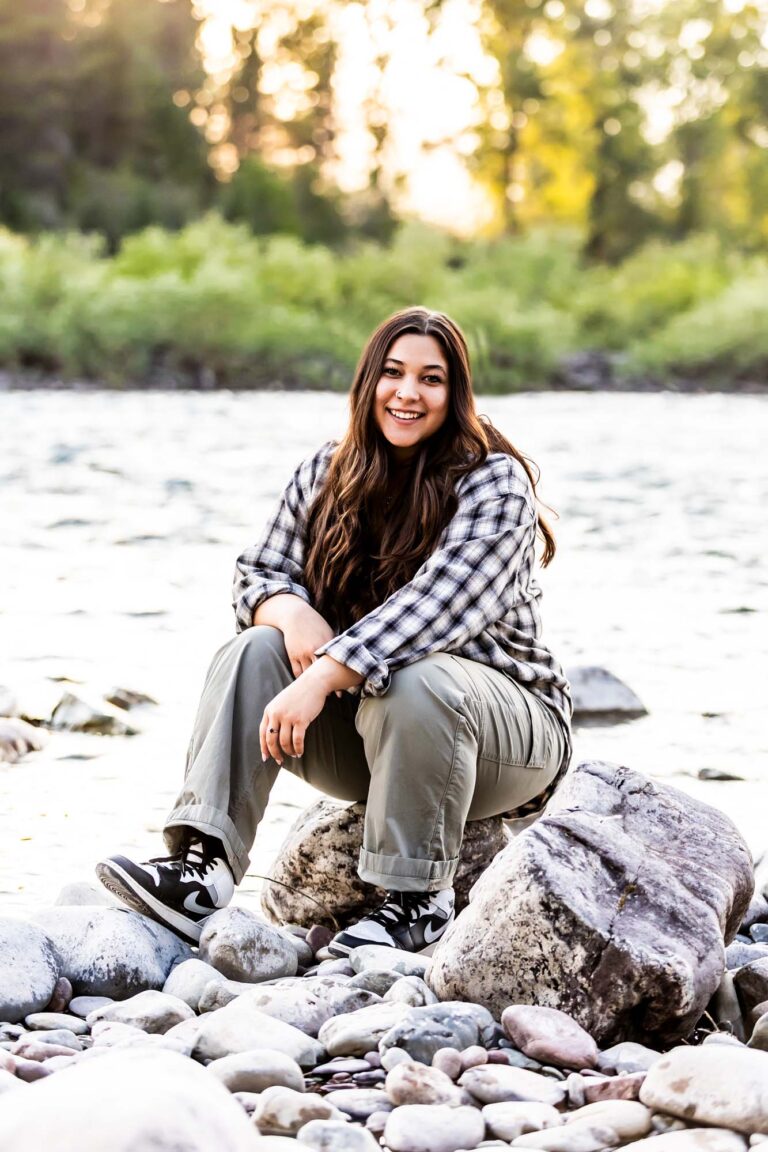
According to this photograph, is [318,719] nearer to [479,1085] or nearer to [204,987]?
[204,987]

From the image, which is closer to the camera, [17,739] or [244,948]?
[244,948]

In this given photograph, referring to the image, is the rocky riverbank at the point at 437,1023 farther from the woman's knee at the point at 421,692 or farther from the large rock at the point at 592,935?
the woman's knee at the point at 421,692

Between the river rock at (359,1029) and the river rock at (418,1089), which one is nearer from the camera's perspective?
the river rock at (418,1089)

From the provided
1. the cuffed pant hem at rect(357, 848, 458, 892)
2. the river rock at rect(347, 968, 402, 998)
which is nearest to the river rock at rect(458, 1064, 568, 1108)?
the river rock at rect(347, 968, 402, 998)

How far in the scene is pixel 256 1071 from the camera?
2.09 meters

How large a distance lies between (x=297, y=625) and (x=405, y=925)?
60 centimetres

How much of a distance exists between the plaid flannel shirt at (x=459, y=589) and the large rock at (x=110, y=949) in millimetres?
590

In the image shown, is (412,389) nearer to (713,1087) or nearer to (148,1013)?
(148,1013)

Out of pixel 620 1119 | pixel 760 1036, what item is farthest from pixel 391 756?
pixel 620 1119

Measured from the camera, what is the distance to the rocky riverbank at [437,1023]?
1.71 meters

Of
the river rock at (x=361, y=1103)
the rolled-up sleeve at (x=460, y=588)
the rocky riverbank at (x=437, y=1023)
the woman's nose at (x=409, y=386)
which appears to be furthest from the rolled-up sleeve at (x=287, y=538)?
the river rock at (x=361, y=1103)

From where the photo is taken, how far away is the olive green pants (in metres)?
2.72

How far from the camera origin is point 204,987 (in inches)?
100

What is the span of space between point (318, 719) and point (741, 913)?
87cm
